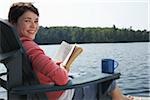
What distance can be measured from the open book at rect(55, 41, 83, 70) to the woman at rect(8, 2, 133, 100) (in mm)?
92

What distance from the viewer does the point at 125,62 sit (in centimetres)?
523

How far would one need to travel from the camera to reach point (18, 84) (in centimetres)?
165

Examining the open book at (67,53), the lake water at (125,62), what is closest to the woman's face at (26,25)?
the open book at (67,53)

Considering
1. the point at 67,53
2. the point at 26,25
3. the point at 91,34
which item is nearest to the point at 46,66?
the point at 26,25

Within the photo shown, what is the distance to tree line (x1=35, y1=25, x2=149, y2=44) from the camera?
366 cm

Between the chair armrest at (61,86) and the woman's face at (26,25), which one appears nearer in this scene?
the chair armrest at (61,86)

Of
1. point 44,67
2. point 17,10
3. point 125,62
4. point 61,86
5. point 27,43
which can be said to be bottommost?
point 125,62

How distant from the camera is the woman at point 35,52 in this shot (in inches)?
65.6

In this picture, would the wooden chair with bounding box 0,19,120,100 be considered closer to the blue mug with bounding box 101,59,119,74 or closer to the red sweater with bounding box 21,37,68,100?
the red sweater with bounding box 21,37,68,100

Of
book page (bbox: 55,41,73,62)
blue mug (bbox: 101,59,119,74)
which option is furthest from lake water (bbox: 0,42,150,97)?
blue mug (bbox: 101,59,119,74)

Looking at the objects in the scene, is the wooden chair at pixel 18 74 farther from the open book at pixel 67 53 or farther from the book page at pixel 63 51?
the book page at pixel 63 51

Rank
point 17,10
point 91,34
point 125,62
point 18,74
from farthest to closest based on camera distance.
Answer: point 125,62
point 91,34
point 17,10
point 18,74

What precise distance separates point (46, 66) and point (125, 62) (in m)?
3.72

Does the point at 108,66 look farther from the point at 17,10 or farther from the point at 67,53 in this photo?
the point at 17,10
